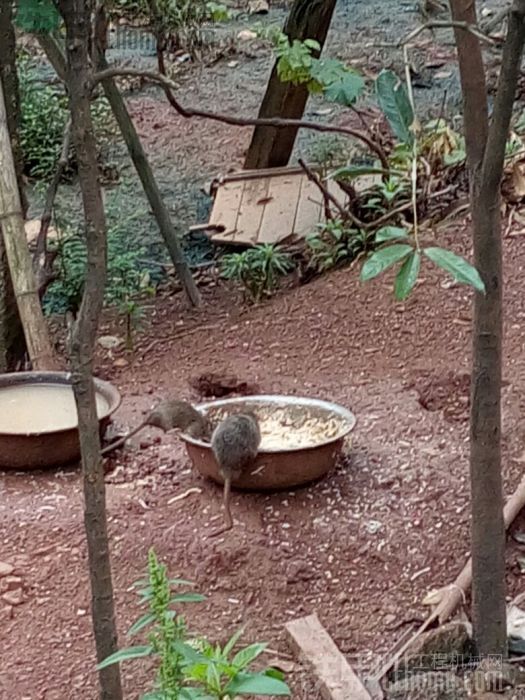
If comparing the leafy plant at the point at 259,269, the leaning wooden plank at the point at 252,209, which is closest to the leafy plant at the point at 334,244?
the leafy plant at the point at 259,269

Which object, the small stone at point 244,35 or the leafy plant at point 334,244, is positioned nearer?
the leafy plant at point 334,244

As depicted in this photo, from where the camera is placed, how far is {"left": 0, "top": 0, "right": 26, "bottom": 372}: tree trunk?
5031 millimetres

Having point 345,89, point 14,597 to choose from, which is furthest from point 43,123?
point 14,597

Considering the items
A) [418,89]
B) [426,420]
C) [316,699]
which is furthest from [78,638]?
[418,89]

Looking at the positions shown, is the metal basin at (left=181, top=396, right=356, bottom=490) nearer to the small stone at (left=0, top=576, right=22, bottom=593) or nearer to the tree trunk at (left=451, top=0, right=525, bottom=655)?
the small stone at (left=0, top=576, right=22, bottom=593)

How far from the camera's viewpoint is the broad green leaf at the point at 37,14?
2.05m

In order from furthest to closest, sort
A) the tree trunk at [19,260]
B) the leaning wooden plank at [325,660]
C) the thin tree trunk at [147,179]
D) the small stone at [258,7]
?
1. the small stone at [258,7]
2. the thin tree trunk at [147,179]
3. the tree trunk at [19,260]
4. the leaning wooden plank at [325,660]

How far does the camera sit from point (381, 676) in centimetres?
265

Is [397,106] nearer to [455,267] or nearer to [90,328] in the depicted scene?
[455,267]

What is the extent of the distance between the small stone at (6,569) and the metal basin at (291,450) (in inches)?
26.7

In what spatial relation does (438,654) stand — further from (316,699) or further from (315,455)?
(315,455)

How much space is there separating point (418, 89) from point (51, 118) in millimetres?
3024

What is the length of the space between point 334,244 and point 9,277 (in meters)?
1.78

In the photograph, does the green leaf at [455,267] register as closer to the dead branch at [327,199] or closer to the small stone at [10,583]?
the small stone at [10,583]
